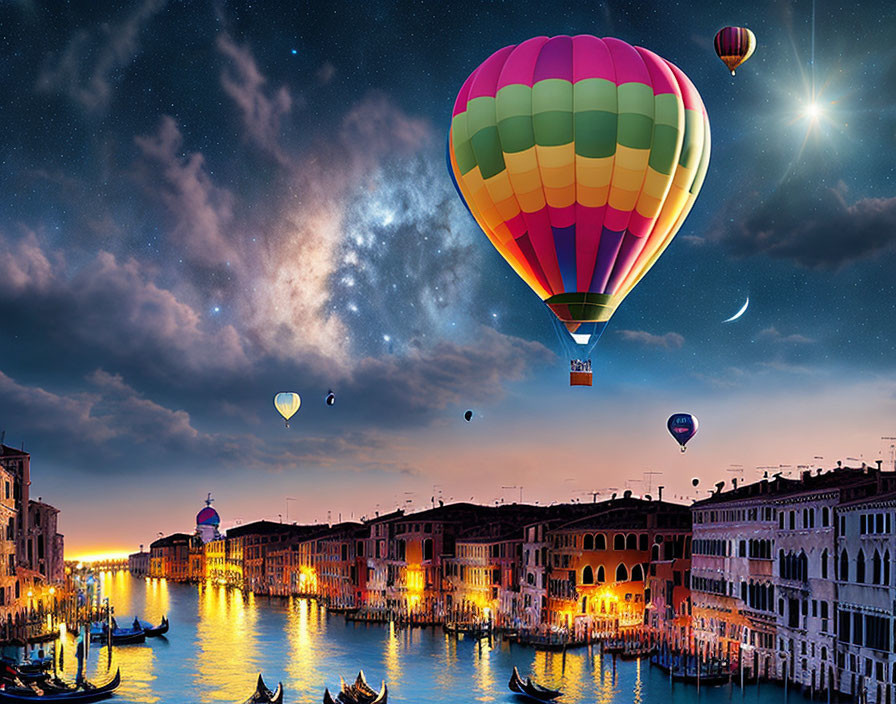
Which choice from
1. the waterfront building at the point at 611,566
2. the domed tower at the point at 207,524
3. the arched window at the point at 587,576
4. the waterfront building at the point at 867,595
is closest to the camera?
the waterfront building at the point at 867,595

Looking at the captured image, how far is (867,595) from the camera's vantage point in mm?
29297

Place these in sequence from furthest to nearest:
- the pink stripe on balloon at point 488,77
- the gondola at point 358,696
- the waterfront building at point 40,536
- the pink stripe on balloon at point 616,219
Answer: the waterfront building at point 40,536 → the gondola at point 358,696 → the pink stripe on balloon at point 616,219 → the pink stripe on balloon at point 488,77

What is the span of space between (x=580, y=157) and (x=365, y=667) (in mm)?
27114

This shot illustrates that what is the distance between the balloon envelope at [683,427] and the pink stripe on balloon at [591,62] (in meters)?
18.8

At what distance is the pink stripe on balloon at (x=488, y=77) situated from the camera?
81.9 ft

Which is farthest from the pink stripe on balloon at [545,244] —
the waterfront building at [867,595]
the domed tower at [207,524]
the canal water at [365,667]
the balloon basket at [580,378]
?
the domed tower at [207,524]

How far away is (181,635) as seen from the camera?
199 feet

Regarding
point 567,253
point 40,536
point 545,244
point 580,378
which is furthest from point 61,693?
point 40,536

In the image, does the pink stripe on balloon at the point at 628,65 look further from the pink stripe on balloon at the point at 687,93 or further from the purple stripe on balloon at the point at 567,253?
the purple stripe on balloon at the point at 567,253

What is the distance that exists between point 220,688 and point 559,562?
55.2ft

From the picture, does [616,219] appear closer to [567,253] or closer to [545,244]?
[567,253]

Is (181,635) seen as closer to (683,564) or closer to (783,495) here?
(683,564)

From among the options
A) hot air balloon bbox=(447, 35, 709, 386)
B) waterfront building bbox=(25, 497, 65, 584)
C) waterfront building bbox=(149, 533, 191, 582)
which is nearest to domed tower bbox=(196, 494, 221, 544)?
waterfront building bbox=(149, 533, 191, 582)

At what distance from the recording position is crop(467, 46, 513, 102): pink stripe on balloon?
25.0 m
